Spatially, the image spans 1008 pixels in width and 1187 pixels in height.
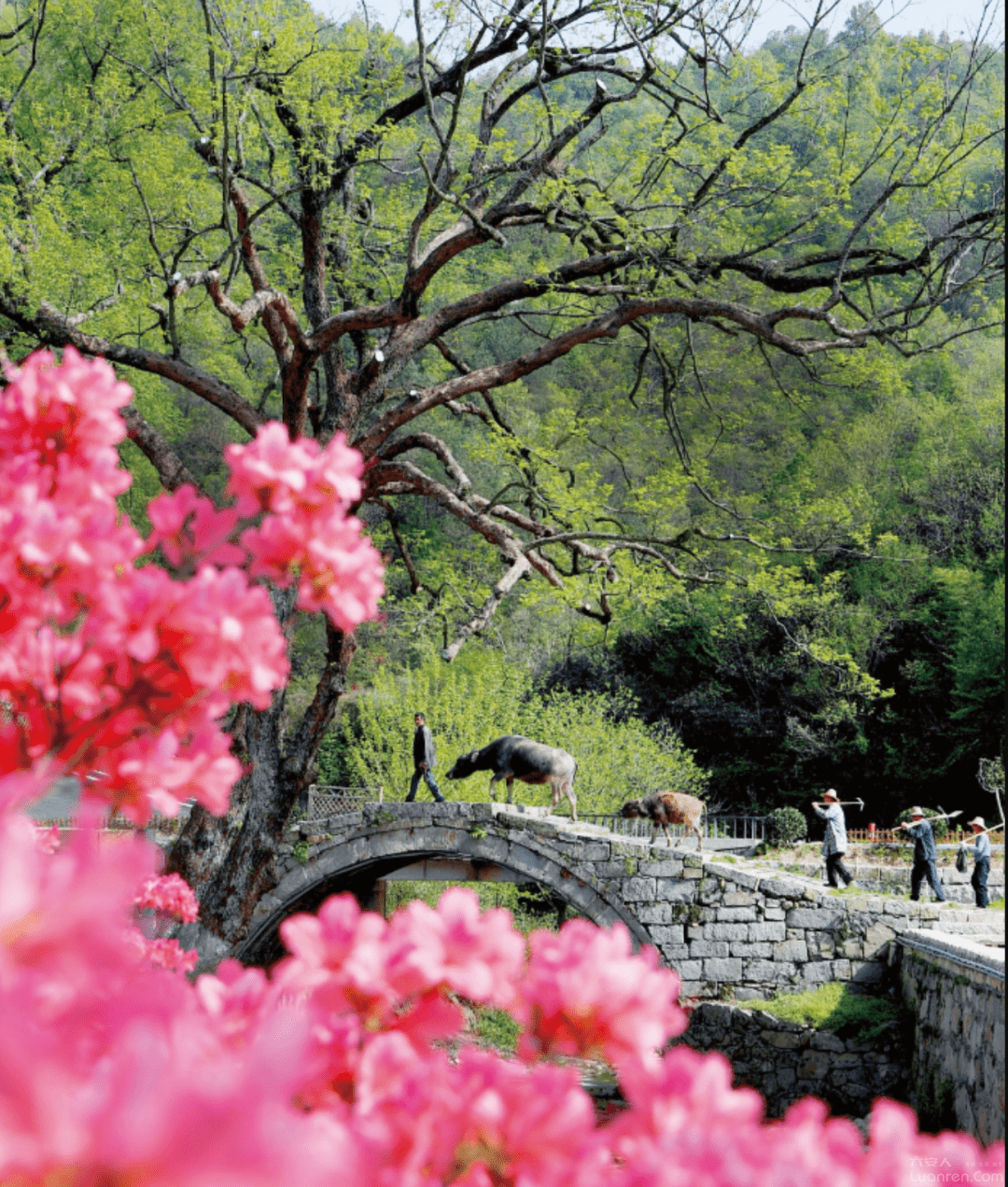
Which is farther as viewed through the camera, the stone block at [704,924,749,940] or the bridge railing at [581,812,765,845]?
the bridge railing at [581,812,765,845]

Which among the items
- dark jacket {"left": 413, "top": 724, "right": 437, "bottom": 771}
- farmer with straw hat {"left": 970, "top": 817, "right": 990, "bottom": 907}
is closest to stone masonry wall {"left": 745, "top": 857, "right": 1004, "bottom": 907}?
farmer with straw hat {"left": 970, "top": 817, "right": 990, "bottom": 907}

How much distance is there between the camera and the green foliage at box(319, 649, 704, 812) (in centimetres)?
2042

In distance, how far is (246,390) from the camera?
22.3m

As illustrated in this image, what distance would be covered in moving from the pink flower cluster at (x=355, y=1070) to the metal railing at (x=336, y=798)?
19.3 meters

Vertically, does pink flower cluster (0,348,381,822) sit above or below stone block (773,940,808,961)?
above

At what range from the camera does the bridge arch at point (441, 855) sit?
1432cm

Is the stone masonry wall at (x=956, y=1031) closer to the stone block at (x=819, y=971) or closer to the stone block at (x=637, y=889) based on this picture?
the stone block at (x=819, y=971)

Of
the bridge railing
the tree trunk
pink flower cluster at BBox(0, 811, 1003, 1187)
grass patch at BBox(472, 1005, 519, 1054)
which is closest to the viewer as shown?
pink flower cluster at BBox(0, 811, 1003, 1187)

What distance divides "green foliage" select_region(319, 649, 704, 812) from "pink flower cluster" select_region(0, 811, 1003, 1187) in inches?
736

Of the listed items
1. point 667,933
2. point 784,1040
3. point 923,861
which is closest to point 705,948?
point 667,933

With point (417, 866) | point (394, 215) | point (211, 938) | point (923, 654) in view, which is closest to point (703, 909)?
point (417, 866)

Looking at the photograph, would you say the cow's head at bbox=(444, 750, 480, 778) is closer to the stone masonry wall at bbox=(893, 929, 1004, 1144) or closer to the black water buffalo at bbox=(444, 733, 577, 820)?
the black water buffalo at bbox=(444, 733, 577, 820)

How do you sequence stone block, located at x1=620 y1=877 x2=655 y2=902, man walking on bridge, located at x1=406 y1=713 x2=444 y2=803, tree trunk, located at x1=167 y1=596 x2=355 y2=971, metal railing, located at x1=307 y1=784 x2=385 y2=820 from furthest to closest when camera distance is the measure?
1. metal railing, located at x1=307 y1=784 x2=385 y2=820
2. man walking on bridge, located at x1=406 y1=713 x2=444 y2=803
3. stone block, located at x1=620 y1=877 x2=655 y2=902
4. tree trunk, located at x1=167 y1=596 x2=355 y2=971

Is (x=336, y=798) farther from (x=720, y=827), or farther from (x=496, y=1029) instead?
(x=720, y=827)
